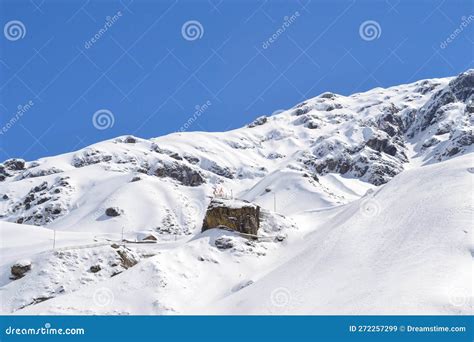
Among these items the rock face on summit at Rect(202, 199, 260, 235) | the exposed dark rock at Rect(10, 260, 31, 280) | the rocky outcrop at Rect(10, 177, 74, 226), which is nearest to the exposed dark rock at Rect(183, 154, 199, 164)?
the rocky outcrop at Rect(10, 177, 74, 226)

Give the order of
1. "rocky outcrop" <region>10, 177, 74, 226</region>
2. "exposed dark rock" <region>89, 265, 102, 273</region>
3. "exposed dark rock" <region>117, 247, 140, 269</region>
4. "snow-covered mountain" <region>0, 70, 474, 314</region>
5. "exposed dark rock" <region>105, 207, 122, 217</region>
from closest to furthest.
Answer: "snow-covered mountain" <region>0, 70, 474, 314</region> → "exposed dark rock" <region>89, 265, 102, 273</region> → "exposed dark rock" <region>117, 247, 140, 269</region> → "exposed dark rock" <region>105, 207, 122, 217</region> → "rocky outcrop" <region>10, 177, 74, 226</region>

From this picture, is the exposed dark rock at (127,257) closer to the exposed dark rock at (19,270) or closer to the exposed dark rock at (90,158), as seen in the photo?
the exposed dark rock at (19,270)

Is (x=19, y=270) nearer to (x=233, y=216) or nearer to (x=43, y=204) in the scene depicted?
(x=233, y=216)

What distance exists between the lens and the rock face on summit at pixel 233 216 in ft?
183

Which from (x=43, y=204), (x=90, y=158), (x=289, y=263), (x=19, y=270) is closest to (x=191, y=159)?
(x=90, y=158)

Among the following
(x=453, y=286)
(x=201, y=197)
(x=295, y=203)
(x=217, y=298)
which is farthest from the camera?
(x=201, y=197)

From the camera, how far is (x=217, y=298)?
4297 centimetres

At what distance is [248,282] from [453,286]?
63.9ft

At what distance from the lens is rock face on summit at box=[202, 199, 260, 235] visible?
183 feet

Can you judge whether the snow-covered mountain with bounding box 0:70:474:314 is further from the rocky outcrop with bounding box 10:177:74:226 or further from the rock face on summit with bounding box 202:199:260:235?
the rocky outcrop with bounding box 10:177:74:226

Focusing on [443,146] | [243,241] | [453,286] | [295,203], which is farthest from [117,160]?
[453,286]

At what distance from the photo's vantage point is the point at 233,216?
56125 mm
